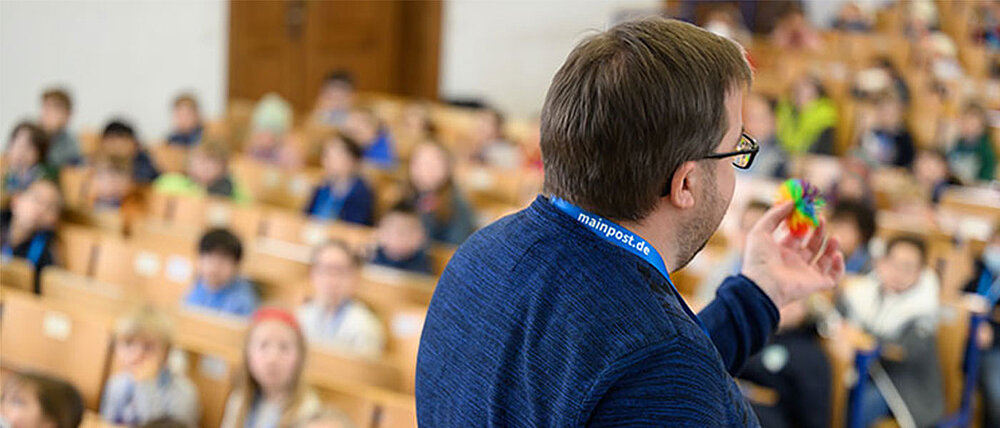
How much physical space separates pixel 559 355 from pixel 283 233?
13.5ft

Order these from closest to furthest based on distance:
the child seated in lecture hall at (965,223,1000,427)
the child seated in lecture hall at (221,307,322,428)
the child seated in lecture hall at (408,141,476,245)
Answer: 1. the child seated in lecture hall at (221,307,322,428)
2. the child seated in lecture hall at (965,223,1000,427)
3. the child seated in lecture hall at (408,141,476,245)

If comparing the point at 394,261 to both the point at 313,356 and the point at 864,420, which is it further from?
the point at 864,420

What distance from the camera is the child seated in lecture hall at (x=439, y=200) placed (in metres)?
5.20

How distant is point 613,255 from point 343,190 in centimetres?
469

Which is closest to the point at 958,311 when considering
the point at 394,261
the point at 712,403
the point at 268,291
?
the point at 394,261

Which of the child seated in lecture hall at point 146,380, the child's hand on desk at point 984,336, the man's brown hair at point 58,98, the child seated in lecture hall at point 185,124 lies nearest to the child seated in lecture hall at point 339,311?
the child seated in lecture hall at point 146,380

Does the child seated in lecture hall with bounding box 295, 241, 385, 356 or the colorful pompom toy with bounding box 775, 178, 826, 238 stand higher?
the colorful pompom toy with bounding box 775, 178, 826, 238

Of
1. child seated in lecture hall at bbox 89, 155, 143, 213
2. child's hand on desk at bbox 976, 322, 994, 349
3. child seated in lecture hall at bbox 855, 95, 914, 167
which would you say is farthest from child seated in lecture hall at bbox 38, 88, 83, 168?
child seated in lecture hall at bbox 855, 95, 914, 167

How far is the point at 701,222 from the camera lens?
96cm

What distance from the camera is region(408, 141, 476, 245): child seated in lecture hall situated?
17.1 feet

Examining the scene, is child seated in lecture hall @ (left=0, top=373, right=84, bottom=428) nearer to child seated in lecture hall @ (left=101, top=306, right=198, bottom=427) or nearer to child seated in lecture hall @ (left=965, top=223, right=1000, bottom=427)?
child seated in lecture hall @ (left=101, top=306, right=198, bottom=427)

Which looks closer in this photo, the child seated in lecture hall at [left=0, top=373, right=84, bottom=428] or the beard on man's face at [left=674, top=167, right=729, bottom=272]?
the beard on man's face at [left=674, top=167, right=729, bottom=272]

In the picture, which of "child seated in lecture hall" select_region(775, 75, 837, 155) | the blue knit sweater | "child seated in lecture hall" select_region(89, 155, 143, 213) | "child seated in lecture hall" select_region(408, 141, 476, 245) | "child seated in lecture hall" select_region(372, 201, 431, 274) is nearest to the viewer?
the blue knit sweater

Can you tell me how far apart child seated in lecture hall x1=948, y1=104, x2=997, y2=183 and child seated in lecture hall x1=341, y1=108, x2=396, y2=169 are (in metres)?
3.70
